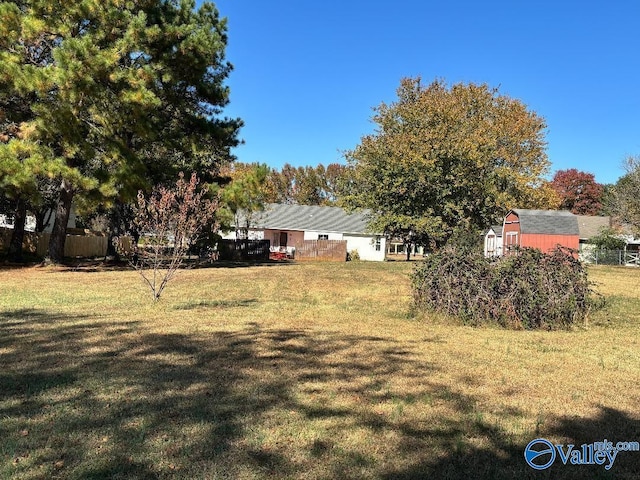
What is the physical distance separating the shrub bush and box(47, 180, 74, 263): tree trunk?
1489cm

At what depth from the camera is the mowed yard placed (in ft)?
9.95

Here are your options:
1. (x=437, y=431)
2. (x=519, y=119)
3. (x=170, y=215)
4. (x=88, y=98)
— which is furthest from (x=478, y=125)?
(x=437, y=431)

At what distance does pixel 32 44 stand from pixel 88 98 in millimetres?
3088

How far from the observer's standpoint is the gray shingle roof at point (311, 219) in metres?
41.0

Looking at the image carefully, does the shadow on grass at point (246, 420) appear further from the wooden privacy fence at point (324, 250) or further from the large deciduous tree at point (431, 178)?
the wooden privacy fence at point (324, 250)

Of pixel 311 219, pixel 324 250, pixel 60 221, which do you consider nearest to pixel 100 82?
pixel 60 221

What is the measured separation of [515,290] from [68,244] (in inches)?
988

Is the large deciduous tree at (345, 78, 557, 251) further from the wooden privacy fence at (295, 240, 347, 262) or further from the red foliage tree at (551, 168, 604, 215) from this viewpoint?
the red foliage tree at (551, 168, 604, 215)

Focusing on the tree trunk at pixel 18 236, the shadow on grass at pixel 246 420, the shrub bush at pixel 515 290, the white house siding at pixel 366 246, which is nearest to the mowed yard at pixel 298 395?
the shadow on grass at pixel 246 420

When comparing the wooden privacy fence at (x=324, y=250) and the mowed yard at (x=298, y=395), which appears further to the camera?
the wooden privacy fence at (x=324, y=250)
